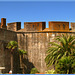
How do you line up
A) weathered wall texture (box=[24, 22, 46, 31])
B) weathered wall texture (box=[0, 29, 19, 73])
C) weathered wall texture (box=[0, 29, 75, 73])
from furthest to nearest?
1. weathered wall texture (box=[24, 22, 46, 31])
2. weathered wall texture (box=[0, 29, 75, 73])
3. weathered wall texture (box=[0, 29, 19, 73])

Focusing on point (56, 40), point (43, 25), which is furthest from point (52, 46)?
point (43, 25)

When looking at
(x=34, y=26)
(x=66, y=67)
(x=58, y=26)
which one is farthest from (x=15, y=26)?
(x=66, y=67)

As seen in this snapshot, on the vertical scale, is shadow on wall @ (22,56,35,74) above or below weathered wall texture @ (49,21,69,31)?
below

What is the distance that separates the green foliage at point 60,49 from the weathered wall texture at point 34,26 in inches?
130

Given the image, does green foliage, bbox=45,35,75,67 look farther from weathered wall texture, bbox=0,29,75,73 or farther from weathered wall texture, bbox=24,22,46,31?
weathered wall texture, bbox=24,22,46,31

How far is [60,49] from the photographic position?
89.5 feet

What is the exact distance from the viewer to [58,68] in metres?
21.5

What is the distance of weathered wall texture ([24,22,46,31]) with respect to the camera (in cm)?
2897

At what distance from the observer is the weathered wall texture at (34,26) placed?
95.1 ft

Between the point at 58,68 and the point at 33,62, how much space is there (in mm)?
7805

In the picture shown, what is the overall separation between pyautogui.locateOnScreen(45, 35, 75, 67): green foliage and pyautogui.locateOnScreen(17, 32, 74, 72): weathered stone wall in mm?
1024

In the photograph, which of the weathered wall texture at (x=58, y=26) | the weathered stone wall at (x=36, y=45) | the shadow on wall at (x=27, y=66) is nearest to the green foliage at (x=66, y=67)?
the weathered stone wall at (x=36, y=45)

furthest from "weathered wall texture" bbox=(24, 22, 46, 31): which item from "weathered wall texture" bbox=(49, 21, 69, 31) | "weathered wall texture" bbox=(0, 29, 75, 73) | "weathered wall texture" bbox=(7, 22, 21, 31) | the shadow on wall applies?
the shadow on wall

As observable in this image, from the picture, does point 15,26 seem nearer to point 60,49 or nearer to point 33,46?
point 33,46
